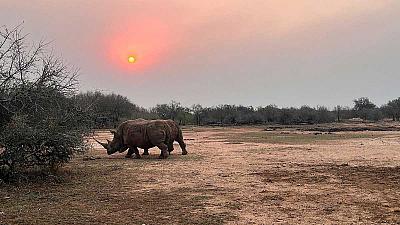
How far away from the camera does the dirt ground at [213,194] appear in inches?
400

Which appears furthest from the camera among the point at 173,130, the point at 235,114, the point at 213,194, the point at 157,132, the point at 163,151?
the point at 235,114

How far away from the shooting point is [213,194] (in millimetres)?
13094

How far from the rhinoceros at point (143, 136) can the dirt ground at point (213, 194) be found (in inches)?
148

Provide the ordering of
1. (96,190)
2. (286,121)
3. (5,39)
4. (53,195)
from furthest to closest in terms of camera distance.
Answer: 1. (286,121)
2. (5,39)
3. (96,190)
4. (53,195)

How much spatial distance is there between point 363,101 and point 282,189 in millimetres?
126957

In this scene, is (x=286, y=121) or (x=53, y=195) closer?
(x=53, y=195)

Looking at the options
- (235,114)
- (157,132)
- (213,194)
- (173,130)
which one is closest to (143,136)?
(157,132)

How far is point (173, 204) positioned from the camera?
1167 centimetres

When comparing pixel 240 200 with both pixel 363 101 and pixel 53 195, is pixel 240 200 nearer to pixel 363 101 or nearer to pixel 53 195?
pixel 53 195

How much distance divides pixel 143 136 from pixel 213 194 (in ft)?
40.9

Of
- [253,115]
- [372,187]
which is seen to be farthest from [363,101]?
[372,187]

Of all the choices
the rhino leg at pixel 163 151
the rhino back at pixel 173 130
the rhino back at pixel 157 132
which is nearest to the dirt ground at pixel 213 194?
the rhino leg at pixel 163 151

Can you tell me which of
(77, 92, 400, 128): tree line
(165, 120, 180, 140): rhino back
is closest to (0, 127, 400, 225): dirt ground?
(165, 120, 180, 140): rhino back

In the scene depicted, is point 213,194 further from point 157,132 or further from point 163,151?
point 157,132
